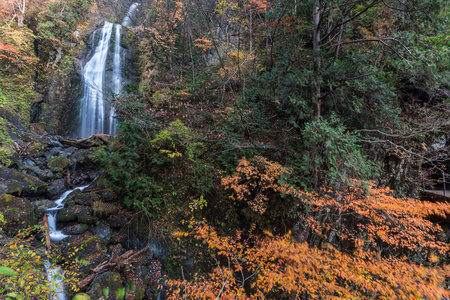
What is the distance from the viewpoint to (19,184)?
6.17m

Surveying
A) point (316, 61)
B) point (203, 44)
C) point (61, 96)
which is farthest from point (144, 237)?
point (61, 96)

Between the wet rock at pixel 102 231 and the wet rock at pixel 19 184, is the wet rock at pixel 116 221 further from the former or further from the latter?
the wet rock at pixel 19 184

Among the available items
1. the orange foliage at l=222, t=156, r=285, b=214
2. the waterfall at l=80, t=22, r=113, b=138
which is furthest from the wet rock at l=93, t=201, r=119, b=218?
the waterfall at l=80, t=22, r=113, b=138

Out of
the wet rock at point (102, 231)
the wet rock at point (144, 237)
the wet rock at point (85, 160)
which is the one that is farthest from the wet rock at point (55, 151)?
the wet rock at point (144, 237)

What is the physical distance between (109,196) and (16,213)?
2.27 metres

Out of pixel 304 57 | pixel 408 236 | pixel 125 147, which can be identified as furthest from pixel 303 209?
pixel 125 147

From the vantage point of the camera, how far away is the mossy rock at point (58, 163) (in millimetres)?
8195

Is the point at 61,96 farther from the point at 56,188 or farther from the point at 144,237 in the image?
the point at 144,237

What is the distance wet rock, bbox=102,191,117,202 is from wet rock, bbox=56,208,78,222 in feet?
3.13

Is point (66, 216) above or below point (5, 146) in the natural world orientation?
below

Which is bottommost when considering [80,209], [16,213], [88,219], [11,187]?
[88,219]

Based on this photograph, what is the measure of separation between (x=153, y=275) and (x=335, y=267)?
522 cm

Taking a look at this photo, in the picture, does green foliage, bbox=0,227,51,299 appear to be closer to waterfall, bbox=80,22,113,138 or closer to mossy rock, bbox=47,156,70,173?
mossy rock, bbox=47,156,70,173

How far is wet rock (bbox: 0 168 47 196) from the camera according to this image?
597 cm
